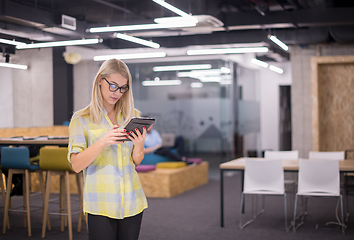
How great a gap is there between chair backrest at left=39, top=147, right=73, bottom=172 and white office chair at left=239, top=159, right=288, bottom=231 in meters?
2.20

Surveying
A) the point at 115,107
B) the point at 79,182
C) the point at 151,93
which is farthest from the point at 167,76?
the point at 115,107

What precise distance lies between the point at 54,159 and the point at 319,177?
3.16 metres

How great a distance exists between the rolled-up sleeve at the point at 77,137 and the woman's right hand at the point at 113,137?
0.47 feet

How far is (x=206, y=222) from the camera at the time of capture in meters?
6.10

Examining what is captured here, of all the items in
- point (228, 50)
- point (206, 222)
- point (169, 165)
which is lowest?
point (206, 222)

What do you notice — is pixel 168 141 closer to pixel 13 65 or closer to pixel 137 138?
pixel 13 65

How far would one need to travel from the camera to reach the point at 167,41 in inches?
410

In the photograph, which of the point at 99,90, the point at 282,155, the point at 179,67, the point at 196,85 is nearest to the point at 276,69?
the point at 196,85

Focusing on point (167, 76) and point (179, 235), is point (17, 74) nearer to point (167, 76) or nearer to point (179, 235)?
point (167, 76)

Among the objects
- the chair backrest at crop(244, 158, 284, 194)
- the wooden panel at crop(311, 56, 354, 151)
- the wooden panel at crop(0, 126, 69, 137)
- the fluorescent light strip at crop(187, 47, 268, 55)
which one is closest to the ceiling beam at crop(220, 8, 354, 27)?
the fluorescent light strip at crop(187, 47, 268, 55)

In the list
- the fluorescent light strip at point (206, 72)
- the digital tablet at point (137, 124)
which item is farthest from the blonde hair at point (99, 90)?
the fluorescent light strip at point (206, 72)

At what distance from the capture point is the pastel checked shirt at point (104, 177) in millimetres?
2171

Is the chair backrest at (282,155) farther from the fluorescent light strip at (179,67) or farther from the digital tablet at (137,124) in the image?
the digital tablet at (137,124)

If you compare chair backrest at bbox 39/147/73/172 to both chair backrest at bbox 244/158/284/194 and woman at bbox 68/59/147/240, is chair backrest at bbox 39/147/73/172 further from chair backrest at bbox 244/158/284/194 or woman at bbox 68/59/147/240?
woman at bbox 68/59/147/240
